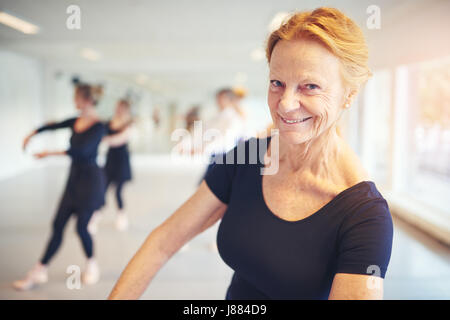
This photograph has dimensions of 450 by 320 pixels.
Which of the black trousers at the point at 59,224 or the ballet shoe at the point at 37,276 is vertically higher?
the black trousers at the point at 59,224

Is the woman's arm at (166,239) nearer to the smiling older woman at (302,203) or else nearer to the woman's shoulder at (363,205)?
the smiling older woman at (302,203)

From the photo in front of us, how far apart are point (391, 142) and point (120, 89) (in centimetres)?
733

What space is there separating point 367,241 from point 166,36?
4381 millimetres

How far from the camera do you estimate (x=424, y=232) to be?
3.57 meters

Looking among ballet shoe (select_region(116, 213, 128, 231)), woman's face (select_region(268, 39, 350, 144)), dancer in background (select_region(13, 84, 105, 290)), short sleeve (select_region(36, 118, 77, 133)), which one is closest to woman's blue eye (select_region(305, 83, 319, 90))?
woman's face (select_region(268, 39, 350, 144))

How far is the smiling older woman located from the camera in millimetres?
594

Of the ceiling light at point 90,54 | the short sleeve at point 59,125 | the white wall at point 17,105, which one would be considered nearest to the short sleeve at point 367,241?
the short sleeve at point 59,125

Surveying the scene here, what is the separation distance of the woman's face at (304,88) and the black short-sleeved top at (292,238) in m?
0.15

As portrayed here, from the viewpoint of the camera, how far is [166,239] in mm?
791

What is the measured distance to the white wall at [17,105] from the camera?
24.1 feet

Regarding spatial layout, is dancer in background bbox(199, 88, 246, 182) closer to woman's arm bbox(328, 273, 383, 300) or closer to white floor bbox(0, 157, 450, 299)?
white floor bbox(0, 157, 450, 299)

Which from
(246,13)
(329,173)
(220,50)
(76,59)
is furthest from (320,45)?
(76,59)

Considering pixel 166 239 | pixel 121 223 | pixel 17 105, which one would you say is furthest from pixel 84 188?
pixel 17 105

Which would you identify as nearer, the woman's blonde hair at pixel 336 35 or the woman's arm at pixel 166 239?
the woman's blonde hair at pixel 336 35
